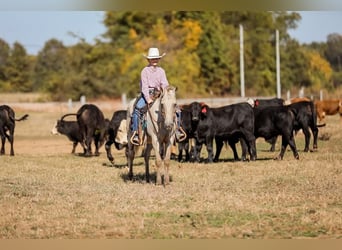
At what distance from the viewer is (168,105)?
38.4 ft

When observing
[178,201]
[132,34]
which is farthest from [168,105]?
[132,34]

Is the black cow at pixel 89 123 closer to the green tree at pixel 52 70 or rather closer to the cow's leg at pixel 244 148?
the cow's leg at pixel 244 148

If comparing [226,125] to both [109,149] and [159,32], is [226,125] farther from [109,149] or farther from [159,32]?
[159,32]

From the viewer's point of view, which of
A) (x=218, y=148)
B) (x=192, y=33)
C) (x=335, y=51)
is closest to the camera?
(x=218, y=148)

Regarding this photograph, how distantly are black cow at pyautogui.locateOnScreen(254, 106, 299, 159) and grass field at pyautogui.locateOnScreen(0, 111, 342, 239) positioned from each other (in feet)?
1.82

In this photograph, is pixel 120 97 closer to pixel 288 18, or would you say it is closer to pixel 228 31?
pixel 228 31

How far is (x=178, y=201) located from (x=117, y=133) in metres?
6.20

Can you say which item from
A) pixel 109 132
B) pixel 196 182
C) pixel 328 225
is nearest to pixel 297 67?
pixel 109 132

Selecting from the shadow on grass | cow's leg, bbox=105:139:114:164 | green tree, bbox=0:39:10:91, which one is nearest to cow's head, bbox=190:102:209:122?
cow's leg, bbox=105:139:114:164

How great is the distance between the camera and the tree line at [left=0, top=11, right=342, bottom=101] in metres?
47.0

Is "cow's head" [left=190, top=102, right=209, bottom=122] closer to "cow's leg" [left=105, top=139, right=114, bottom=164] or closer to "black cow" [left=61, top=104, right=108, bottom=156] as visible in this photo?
"cow's leg" [left=105, top=139, right=114, bottom=164]

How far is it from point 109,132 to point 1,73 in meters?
34.8

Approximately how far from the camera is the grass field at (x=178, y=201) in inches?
349

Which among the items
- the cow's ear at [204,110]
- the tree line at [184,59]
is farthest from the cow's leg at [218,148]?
the tree line at [184,59]
